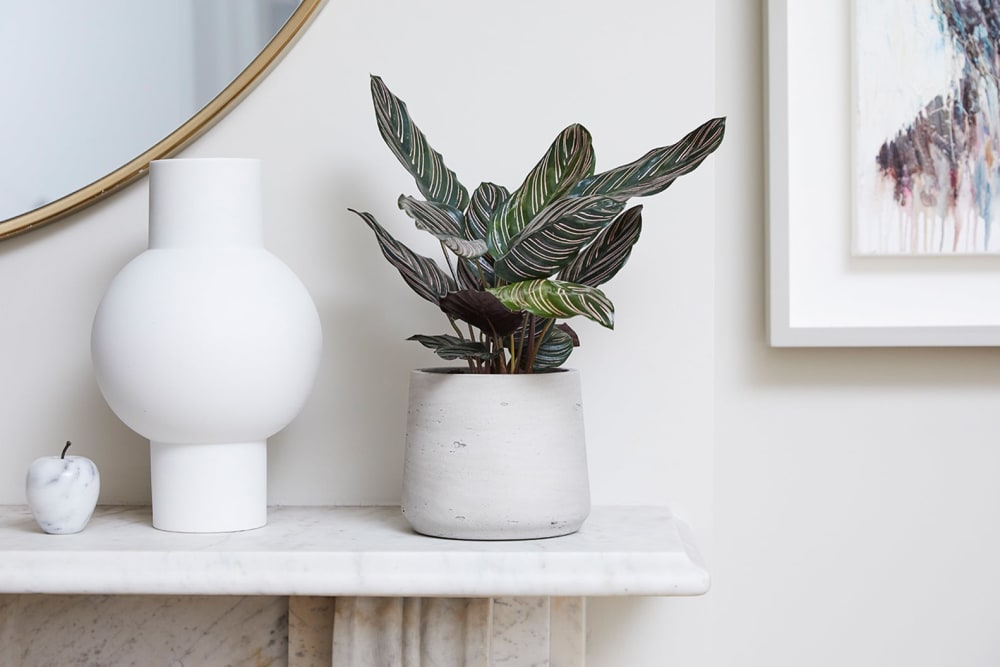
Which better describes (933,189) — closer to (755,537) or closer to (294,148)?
(755,537)

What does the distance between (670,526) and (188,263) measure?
411mm

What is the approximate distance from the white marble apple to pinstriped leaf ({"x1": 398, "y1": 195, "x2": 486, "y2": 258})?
1.00 feet

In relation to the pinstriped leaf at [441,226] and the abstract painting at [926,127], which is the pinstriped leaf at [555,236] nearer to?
the pinstriped leaf at [441,226]

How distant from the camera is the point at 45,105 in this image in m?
0.84

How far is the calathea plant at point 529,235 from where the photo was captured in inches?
24.2

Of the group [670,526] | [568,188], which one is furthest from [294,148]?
[670,526]

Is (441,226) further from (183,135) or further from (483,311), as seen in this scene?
(183,135)

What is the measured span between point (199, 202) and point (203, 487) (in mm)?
212

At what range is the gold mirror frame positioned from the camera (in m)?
0.81

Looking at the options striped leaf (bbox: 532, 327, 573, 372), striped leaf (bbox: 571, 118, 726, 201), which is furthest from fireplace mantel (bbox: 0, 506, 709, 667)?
striped leaf (bbox: 571, 118, 726, 201)

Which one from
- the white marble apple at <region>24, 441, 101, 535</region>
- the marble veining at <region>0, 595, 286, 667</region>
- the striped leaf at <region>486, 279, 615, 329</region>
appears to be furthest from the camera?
the marble veining at <region>0, 595, 286, 667</region>

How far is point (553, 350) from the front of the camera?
72 cm

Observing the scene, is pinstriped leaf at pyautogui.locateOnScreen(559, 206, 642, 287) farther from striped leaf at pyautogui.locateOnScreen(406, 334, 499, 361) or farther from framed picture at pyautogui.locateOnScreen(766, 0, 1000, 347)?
framed picture at pyautogui.locateOnScreen(766, 0, 1000, 347)

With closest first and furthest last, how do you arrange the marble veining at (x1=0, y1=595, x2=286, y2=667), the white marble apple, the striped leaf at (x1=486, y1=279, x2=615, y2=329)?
1. the striped leaf at (x1=486, y1=279, x2=615, y2=329)
2. the white marble apple
3. the marble veining at (x1=0, y1=595, x2=286, y2=667)
